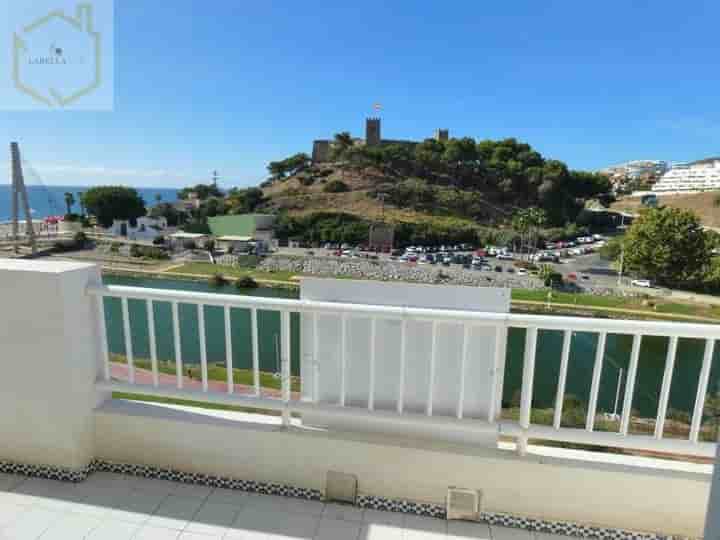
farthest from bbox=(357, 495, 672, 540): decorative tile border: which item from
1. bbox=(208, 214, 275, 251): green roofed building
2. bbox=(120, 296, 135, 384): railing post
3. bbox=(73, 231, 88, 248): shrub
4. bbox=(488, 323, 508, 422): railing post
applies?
bbox=(73, 231, 88, 248): shrub

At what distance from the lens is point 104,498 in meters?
1.43

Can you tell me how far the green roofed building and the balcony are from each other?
3557cm

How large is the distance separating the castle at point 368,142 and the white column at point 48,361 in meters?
53.8

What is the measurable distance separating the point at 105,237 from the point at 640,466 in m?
45.2

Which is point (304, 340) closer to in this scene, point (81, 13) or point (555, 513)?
point (555, 513)

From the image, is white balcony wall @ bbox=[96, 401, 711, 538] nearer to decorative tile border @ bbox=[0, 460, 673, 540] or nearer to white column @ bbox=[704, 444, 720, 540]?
decorative tile border @ bbox=[0, 460, 673, 540]

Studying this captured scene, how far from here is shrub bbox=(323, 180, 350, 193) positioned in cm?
4666

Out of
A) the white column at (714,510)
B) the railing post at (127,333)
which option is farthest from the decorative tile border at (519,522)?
the railing post at (127,333)

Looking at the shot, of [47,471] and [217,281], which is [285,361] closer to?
[47,471]

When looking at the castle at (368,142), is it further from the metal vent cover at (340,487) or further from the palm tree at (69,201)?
the metal vent cover at (340,487)

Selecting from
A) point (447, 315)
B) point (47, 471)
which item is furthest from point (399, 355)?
point (47, 471)

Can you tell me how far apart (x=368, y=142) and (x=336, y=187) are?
10317 mm

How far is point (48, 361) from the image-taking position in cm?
147

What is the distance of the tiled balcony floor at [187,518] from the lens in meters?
1.29
